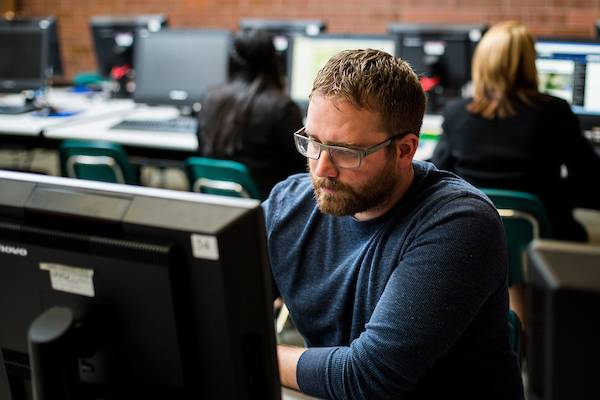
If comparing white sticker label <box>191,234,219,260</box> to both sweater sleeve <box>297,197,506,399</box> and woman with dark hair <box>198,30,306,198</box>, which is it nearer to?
sweater sleeve <box>297,197,506,399</box>

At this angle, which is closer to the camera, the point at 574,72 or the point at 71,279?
the point at 71,279

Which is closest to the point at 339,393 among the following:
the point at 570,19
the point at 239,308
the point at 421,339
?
the point at 421,339

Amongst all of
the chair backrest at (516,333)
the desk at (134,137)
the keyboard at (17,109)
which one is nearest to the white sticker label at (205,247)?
the chair backrest at (516,333)

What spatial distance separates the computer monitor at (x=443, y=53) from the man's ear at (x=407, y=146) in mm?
2345

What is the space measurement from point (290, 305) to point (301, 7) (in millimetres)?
4678

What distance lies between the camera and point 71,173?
3.20m

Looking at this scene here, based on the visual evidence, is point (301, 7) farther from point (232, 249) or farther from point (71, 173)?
point (232, 249)

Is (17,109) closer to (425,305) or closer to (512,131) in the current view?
(512,131)

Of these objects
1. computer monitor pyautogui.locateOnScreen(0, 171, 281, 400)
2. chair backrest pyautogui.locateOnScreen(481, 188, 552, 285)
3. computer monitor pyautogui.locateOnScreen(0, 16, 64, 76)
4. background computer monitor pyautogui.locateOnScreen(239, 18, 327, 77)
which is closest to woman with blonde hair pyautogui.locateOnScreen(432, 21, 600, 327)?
chair backrest pyautogui.locateOnScreen(481, 188, 552, 285)

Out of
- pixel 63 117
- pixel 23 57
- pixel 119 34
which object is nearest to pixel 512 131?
pixel 63 117

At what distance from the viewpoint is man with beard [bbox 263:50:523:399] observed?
1167 millimetres

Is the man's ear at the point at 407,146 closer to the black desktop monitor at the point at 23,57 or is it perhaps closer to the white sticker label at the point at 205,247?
the white sticker label at the point at 205,247

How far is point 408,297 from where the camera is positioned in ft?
3.83

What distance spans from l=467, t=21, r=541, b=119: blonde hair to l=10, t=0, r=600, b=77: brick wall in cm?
260
